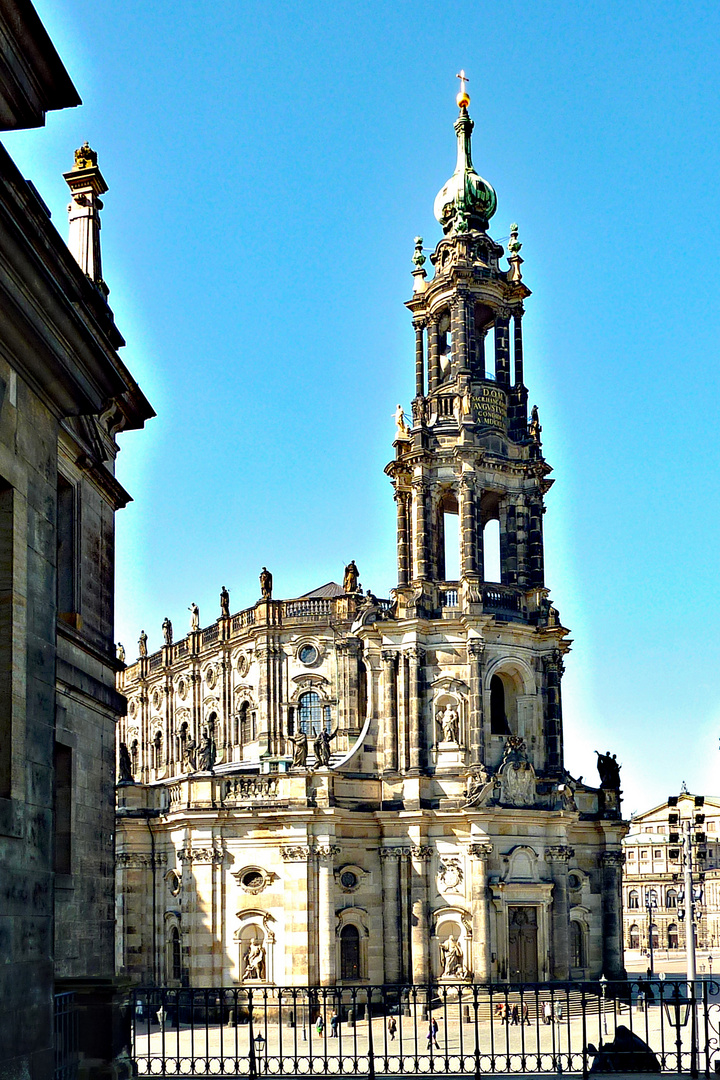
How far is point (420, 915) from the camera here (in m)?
50.1

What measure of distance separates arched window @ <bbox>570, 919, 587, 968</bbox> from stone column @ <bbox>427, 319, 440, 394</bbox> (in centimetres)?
2313

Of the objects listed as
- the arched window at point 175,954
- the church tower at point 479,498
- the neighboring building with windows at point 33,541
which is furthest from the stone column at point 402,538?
the neighboring building with windows at point 33,541

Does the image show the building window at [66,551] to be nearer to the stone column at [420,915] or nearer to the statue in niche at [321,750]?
the statue in niche at [321,750]

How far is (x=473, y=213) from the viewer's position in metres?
59.3

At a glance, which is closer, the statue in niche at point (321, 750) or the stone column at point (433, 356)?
Result: the statue in niche at point (321, 750)

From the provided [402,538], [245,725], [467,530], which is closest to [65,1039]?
[467,530]

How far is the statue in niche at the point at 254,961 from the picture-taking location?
159 feet

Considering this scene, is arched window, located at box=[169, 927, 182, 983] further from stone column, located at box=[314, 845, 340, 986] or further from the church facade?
stone column, located at box=[314, 845, 340, 986]

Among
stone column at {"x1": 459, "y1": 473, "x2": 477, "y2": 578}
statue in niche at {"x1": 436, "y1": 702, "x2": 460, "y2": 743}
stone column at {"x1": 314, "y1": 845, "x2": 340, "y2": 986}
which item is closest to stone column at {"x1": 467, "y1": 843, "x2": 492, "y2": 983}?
statue in niche at {"x1": 436, "y1": 702, "x2": 460, "y2": 743}

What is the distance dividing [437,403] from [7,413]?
147 ft

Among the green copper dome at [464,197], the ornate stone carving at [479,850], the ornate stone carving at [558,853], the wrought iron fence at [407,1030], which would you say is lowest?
the wrought iron fence at [407,1030]

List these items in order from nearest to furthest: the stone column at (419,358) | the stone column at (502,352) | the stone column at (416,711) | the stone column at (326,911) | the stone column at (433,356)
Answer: the stone column at (326,911) < the stone column at (416,711) < the stone column at (433,356) < the stone column at (419,358) < the stone column at (502,352)

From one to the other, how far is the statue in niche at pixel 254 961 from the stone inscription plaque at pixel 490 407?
74.3ft

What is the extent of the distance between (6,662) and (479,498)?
4338cm
